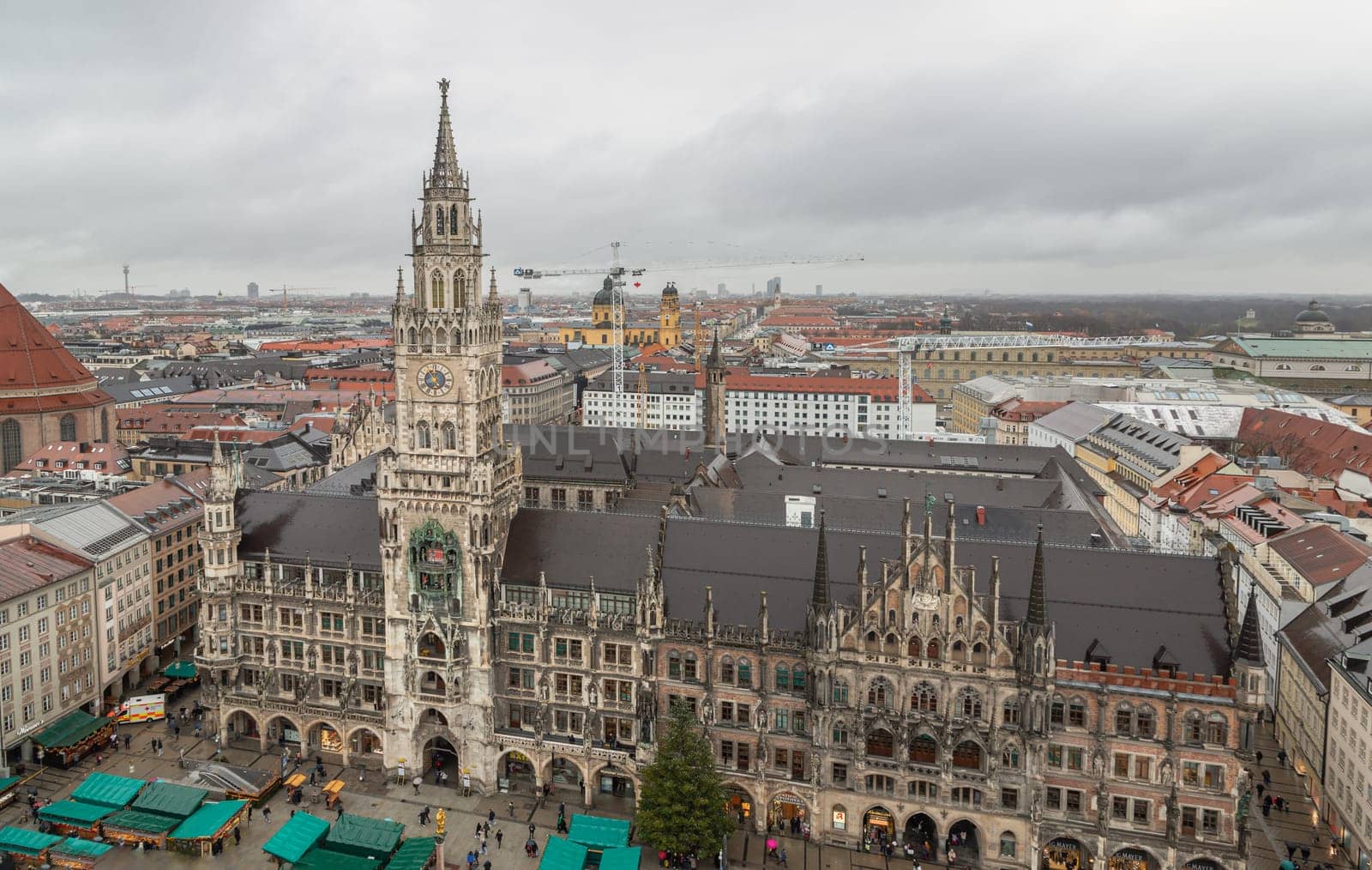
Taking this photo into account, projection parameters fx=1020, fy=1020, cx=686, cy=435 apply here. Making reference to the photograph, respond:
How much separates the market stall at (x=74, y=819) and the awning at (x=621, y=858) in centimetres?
3617

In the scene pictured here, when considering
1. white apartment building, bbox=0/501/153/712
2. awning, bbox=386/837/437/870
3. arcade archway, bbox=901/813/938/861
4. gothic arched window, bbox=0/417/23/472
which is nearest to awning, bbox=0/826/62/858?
awning, bbox=386/837/437/870

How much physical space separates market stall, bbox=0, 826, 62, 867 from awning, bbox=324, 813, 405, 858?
18.7m

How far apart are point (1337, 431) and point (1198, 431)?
28.1 metres

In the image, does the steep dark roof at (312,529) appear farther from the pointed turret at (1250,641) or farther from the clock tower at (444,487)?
the pointed turret at (1250,641)

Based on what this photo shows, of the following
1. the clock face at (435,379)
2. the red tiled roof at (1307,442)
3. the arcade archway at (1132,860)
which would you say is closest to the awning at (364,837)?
the clock face at (435,379)

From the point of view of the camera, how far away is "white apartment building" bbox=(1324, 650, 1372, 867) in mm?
69438

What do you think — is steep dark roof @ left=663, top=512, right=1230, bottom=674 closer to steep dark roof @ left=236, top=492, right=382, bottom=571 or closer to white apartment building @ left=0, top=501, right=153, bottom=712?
steep dark roof @ left=236, top=492, right=382, bottom=571

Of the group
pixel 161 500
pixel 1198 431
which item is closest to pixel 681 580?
pixel 161 500

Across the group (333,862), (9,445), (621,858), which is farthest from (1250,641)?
(9,445)

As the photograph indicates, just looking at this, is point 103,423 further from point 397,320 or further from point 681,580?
point 681,580

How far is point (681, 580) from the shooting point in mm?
78500

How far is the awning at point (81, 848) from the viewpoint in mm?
68875

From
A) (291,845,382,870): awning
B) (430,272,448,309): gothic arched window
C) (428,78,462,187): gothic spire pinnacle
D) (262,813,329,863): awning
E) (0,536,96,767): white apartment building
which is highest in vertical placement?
(428,78,462,187): gothic spire pinnacle

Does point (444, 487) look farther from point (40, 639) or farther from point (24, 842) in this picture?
point (40, 639)
